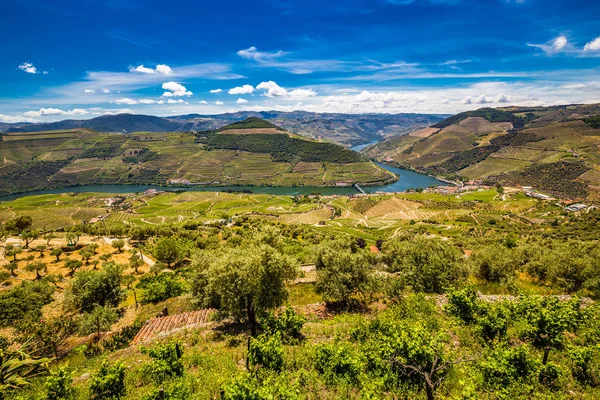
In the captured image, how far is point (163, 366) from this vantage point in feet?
47.0

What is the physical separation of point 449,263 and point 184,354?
87.1ft

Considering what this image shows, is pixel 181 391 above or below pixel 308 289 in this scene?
above

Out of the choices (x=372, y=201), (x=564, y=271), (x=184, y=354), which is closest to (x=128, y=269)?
(x=184, y=354)

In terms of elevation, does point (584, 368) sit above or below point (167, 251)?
above

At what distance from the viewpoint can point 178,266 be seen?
191 feet

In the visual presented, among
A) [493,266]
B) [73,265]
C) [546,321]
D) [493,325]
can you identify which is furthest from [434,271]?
[73,265]

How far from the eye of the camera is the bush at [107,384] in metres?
13.5

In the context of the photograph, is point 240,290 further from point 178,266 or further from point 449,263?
point 178,266

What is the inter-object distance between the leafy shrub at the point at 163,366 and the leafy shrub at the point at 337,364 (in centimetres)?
794

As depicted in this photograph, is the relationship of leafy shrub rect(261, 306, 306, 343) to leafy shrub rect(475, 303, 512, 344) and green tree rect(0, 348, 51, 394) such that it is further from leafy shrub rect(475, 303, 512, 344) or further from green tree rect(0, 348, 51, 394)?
green tree rect(0, 348, 51, 394)

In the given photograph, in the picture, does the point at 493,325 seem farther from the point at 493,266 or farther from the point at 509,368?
the point at 493,266

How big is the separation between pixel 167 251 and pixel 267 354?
49.7 meters

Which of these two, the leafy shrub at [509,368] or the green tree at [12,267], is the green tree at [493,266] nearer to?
the leafy shrub at [509,368]

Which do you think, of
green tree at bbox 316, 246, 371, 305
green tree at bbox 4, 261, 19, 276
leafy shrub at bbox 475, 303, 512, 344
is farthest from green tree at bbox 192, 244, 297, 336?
green tree at bbox 4, 261, 19, 276
